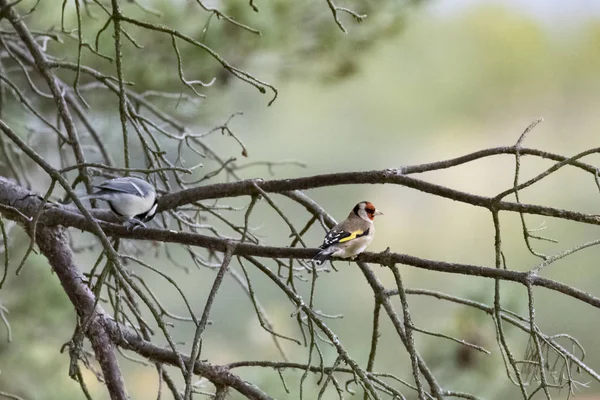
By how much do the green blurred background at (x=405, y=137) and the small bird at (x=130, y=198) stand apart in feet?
2.70

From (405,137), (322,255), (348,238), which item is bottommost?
(322,255)

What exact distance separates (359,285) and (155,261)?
2.90 ft

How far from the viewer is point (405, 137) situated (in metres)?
2.30

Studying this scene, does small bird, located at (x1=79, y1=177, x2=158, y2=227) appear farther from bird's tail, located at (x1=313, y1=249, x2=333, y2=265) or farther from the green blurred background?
the green blurred background

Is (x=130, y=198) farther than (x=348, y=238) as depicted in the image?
Yes

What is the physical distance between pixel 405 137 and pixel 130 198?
4.14ft

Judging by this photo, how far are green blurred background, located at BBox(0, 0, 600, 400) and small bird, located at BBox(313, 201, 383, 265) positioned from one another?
2.71 ft

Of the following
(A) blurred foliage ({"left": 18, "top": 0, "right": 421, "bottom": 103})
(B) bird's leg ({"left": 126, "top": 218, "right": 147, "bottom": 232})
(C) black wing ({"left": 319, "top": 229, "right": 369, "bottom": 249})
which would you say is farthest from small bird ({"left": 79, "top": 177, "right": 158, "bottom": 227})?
(A) blurred foliage ({"left": 18, "top": 0, "right": 421, "bottom": 103})

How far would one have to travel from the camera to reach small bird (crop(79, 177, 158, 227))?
1.25 meters

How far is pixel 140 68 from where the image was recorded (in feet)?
6.85

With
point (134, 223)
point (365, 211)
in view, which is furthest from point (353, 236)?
point (134, 223)

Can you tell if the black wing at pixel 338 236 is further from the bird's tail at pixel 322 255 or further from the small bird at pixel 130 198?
the small bird at pixel 130 198

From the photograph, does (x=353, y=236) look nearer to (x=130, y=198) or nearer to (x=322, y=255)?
(x=322, y=255)

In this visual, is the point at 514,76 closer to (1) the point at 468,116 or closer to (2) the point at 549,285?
(1) the point at 468,116
